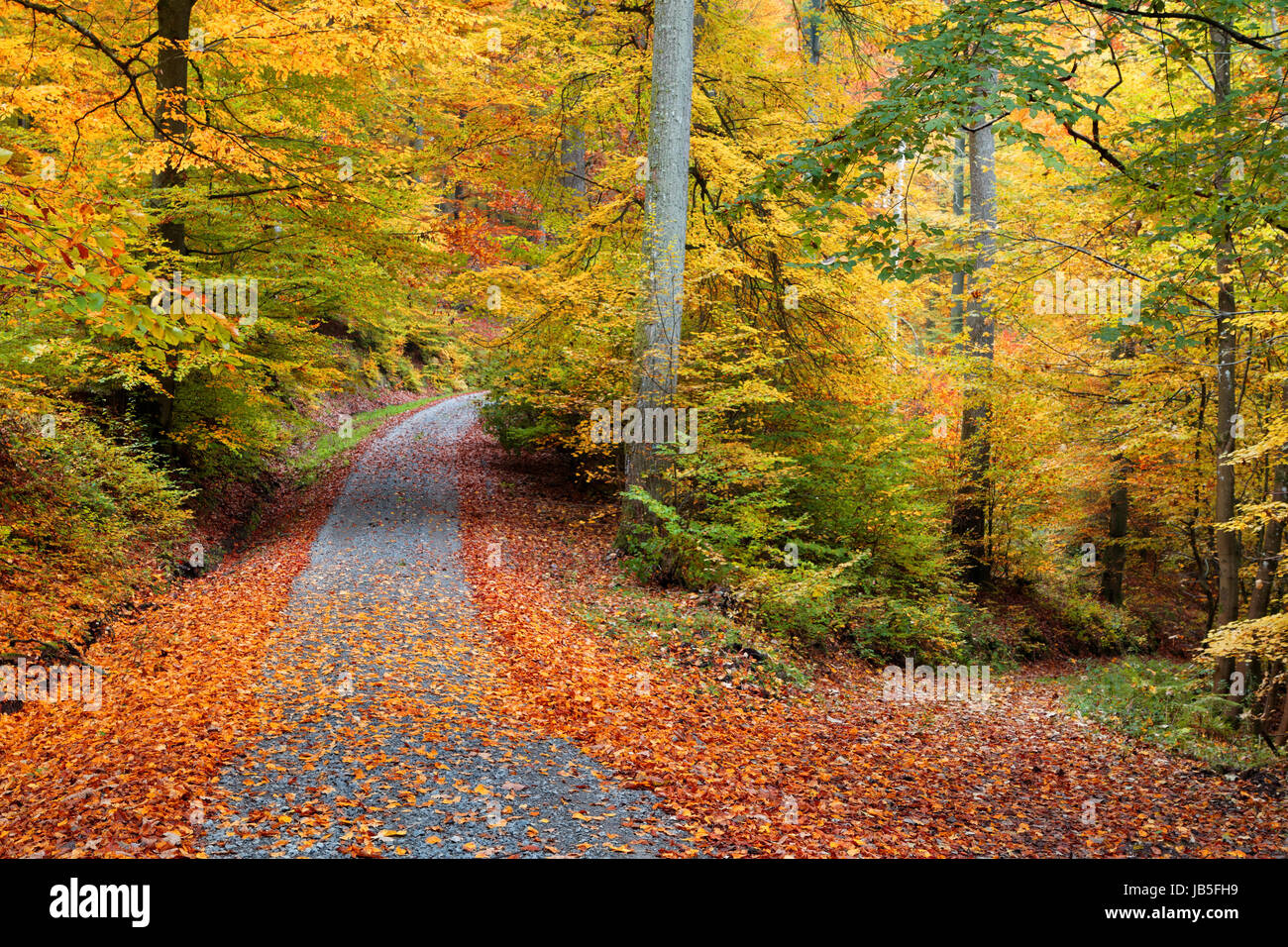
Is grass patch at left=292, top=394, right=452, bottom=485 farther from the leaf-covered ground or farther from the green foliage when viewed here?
the leaf-covered ground

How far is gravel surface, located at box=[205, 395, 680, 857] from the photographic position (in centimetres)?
415

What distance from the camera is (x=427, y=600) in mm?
9148

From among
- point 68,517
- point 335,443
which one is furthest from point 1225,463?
point 335,443

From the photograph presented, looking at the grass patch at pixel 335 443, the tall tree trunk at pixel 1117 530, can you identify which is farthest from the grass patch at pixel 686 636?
the grass patch at pixel 335 443

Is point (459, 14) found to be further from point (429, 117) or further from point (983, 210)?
point (983, 210)

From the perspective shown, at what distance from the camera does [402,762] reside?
5.03 metres

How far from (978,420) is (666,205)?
27.3 feet

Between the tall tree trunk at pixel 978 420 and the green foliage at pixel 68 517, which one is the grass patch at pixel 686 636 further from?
the tall tree trunk at pixel 978 420

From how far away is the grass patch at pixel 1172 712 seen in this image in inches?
317

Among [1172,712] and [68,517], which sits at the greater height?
[68,517]

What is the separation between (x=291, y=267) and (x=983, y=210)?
1247 centimetres

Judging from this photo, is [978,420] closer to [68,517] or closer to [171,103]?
[171,103]

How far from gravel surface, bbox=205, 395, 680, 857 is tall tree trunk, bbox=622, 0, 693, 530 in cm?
385

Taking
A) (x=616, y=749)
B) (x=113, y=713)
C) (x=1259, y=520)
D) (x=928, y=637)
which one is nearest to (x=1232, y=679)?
(x=1259, y=520)
